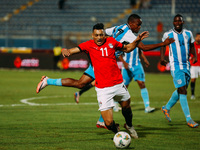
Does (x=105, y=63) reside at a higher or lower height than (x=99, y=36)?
lower

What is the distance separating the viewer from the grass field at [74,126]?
6277 mm

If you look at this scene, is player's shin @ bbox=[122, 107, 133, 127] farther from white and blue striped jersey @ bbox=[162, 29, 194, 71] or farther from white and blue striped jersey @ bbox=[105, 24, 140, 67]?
white and blue striped jersey @ bbox=[162, 29, 194, 71]

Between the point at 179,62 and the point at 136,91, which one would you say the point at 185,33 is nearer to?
the point at 179,62

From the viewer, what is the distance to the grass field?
6277 millimetres

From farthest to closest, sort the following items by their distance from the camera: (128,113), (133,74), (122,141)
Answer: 1. (133,74)
2. (128,113)
3. (122,141)

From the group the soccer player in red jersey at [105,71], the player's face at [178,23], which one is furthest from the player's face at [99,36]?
the player's face at [178,23]

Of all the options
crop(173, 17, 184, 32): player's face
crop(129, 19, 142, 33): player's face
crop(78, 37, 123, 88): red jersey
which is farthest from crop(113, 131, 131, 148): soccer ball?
crop(173, 17, 184, 32): player's face

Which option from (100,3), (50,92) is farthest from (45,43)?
(50,92)

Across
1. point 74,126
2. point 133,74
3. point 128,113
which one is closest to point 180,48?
point 128,113

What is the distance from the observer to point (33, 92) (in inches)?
575

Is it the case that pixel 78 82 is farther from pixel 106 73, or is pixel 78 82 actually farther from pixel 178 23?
pixel 178 23

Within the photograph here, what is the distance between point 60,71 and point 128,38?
17.9 meters

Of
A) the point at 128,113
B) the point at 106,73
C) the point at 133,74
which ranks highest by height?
the point at 106,73

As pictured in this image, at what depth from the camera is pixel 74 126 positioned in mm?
7918
